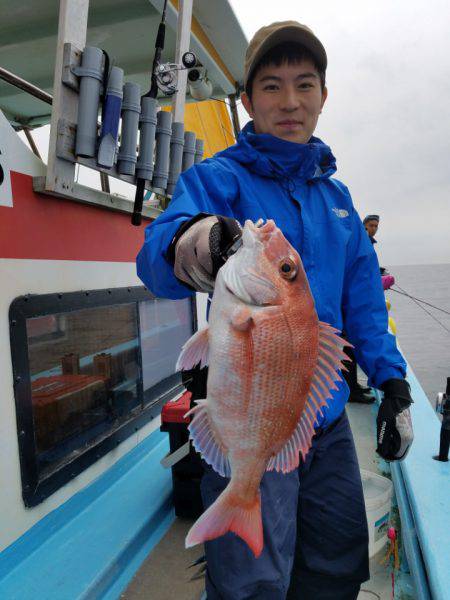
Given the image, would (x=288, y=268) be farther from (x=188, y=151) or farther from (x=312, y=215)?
(x=188, y=151)

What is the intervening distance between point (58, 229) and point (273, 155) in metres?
1.44

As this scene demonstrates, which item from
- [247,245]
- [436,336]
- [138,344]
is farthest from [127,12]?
[436,336]

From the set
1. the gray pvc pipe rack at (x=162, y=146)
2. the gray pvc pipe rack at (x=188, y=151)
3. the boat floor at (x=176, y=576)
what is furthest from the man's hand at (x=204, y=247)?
the gray pvc pipe rack at (x=188, y=151)

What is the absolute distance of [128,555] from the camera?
2.43 m

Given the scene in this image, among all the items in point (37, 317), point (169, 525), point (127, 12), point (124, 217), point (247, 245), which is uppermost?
point (127, 12)

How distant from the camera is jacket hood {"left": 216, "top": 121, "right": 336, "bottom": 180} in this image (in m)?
1.86

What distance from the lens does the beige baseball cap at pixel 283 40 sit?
1.84 m

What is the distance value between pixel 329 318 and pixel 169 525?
1867 mm

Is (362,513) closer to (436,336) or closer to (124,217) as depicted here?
(124,217)

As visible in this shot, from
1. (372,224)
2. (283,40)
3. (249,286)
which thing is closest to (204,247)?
(249,286)

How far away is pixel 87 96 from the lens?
253 centimetres

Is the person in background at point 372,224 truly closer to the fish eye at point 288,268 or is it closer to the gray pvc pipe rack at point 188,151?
the gray pvc pipe rack at point 188,151

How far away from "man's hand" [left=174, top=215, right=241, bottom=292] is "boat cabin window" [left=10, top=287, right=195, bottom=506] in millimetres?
1398

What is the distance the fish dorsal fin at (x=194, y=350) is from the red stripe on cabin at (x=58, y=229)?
1.37m
